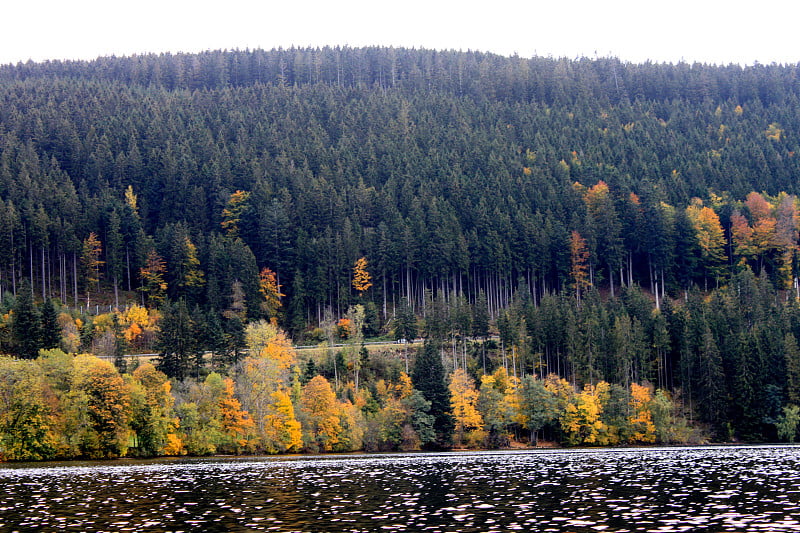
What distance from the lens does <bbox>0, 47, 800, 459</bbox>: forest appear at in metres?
96.4

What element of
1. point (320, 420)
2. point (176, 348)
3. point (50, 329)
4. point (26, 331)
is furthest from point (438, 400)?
point (26, 331)

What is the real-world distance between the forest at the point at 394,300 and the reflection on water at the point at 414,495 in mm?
19597

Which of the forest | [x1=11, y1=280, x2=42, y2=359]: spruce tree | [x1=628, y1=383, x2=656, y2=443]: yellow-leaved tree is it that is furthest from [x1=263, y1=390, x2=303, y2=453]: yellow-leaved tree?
[x1=628, y1=383, x2=656, y2=443]: yellow-leaved tree

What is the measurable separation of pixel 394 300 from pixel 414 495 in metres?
109

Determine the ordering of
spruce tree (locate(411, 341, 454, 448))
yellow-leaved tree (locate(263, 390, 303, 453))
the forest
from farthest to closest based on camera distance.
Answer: spruce tree (locate(411, 341, 454, 448)), the forest, yellow-leaved tree (locate(263, 390, 303, 453))

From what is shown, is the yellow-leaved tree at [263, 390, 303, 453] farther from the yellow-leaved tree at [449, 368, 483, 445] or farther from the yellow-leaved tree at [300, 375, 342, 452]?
the yellow-leaved tree at [449, 368, 483, 445]

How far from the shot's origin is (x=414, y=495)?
162 ft

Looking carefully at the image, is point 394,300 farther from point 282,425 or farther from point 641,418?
point 282,425

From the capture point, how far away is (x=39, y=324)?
106m

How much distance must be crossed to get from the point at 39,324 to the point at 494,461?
63662mm

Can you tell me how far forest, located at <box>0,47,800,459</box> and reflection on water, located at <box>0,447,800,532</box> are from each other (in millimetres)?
19597

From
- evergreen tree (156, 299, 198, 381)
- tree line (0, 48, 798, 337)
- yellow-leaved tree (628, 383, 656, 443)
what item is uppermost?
tree line (0, 48, 798, 337)

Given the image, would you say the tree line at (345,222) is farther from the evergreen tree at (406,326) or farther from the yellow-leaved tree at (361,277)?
the evergreen tree at (406,326)

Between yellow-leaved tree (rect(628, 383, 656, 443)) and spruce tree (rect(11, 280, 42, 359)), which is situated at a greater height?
spruce tree (rect(11, 280, 42, 359))
